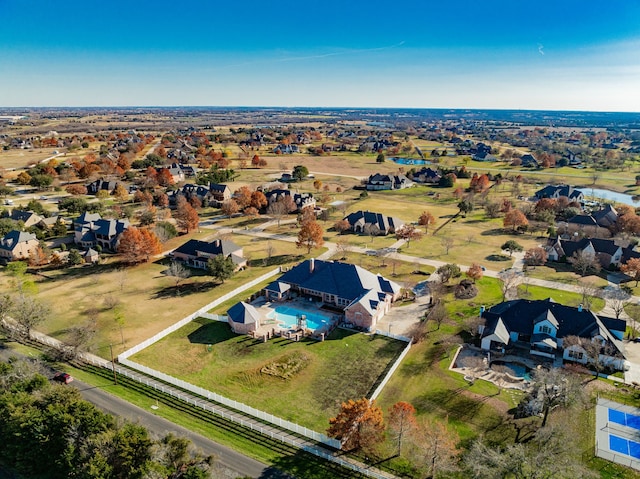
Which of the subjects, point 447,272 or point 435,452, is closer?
point 435,452

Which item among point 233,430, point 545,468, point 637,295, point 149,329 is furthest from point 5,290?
point 637,295

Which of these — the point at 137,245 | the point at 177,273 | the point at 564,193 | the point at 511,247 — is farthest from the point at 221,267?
the point at 564,193

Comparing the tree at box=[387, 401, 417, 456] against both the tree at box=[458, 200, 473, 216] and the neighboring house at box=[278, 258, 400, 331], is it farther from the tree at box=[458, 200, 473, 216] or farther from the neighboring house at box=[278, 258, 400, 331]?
the tree at box=[458, 200, 473, 216]

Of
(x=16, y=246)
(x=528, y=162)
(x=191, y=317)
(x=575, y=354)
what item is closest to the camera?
(x=575, y=354)

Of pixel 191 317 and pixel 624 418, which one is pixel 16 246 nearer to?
pixel 191 317

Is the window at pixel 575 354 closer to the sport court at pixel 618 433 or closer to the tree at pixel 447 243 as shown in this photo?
the sport court at pixel 618 433

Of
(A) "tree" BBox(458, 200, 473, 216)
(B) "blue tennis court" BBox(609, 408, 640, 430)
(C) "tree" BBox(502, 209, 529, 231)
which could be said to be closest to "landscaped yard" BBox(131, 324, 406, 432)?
(B) "blue tennis court" BBox(609, 408, 640, 430)
